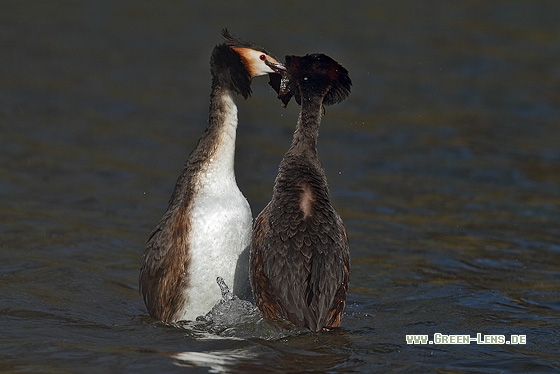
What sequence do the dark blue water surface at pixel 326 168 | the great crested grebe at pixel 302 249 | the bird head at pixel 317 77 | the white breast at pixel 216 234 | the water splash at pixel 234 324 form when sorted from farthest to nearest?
the bird head at pixel 317 77 < the white breast at pixel 216 234 < the dark blue water surface at pixel 326 168 < the water splash at pixel 234 324 < the great crested grebe at pixel 302 249

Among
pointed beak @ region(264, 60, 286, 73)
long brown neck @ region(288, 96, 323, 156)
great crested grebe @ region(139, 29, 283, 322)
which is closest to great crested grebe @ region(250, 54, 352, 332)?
long brown neck @ region(288, 96, 323, 156)

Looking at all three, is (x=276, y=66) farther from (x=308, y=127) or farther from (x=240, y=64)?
(x=308, y=127)

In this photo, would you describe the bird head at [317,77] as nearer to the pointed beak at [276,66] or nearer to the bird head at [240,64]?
the pointed beak at [276,66]

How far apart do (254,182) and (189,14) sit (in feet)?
34.0

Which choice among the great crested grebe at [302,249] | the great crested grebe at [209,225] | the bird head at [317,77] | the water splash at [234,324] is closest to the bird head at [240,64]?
the great crested grebe at [209,225]

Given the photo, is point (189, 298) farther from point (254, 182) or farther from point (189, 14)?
point (189, 14)

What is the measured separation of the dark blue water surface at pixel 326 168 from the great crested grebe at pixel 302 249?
26 cm

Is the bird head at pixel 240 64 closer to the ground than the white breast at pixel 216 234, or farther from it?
farther from it

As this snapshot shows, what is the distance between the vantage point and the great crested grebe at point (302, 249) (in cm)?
852

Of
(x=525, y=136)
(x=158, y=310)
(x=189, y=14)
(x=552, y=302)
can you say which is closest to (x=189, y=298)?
(x=158, y=310)

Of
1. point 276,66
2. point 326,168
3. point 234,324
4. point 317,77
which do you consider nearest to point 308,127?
point 317,77

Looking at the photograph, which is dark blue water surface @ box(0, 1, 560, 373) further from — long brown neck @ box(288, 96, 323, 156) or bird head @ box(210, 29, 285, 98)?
bird head @ box(210, 29, 285, 98)

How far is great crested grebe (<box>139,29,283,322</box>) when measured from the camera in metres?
8.99

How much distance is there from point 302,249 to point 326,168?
7399 millimetres
